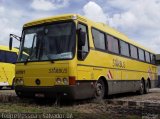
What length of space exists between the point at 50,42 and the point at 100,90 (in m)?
3.16

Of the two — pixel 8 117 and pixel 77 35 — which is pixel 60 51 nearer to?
pixel 77 35

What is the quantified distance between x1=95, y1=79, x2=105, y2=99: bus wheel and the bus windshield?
2570 millimetres

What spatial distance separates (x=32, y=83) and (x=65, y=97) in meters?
1.40

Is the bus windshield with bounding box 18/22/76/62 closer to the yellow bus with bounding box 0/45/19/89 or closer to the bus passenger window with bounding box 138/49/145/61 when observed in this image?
the bus passenger window with bounding box 138/49/145/61

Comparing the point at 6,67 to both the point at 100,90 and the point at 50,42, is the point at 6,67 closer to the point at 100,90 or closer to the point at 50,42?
the point at 100,90

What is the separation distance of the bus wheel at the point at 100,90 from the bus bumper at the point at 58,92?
715 millimetres

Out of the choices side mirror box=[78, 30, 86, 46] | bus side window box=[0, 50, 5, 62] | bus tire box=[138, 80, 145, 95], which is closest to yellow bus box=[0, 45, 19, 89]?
bus side window box=[0, 50, 5, 62]

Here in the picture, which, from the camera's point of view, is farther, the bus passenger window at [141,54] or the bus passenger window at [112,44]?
the bus passenger window at [141,54]

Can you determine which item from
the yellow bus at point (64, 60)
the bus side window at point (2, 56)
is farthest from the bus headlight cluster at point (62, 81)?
the bus side window at point (2, 56)

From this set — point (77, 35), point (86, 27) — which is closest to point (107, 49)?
point (86, 27)

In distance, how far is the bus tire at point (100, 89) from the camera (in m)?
14.3

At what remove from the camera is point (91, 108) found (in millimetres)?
11695

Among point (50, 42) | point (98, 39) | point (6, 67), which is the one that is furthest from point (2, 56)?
point (50, 42)

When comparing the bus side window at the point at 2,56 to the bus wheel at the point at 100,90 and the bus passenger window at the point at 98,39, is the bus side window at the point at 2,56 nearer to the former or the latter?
the bus passenger window at the point at 98,39
